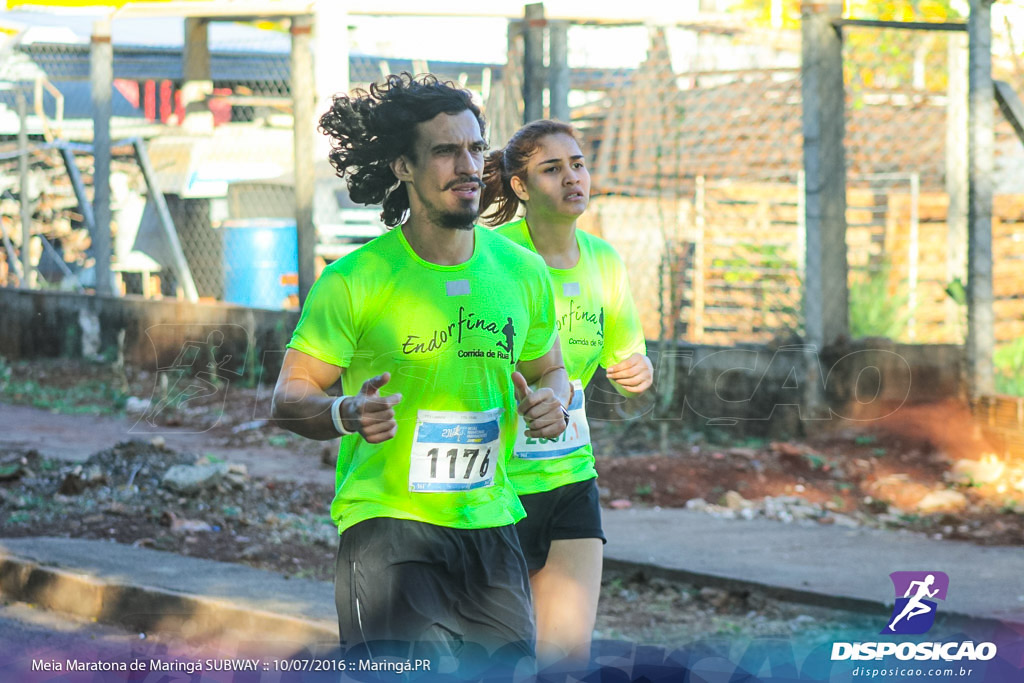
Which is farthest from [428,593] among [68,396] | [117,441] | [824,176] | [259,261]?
[68,396]

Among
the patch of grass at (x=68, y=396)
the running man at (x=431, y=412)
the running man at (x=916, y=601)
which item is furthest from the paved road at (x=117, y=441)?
the running man at (x=431, y=412)

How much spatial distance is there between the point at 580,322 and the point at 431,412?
114cm

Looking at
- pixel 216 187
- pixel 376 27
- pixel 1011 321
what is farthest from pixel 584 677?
pixel 216 187

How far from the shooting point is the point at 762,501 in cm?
777

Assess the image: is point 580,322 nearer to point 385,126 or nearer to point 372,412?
point 385,126

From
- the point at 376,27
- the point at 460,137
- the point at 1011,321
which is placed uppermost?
the point at 376,27

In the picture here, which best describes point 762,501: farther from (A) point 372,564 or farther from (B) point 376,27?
(B) point 376,27

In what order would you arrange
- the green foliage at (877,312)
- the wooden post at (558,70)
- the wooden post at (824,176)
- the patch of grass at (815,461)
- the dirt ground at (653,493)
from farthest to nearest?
the green foliage at (877,312), the wooden post at (558,70), the wooden post at (824,176), the patch of grass at (815,461), the dirt ground at (653,493)

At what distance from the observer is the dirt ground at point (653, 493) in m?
6.35

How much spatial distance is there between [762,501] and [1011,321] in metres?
2.21

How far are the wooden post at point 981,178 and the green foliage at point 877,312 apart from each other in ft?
3.34

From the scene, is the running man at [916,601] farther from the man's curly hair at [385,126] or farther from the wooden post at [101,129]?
the wooden post at [101,129]

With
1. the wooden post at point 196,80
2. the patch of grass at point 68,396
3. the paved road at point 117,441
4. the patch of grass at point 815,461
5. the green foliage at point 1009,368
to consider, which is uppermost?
the wooden post at point 196,80

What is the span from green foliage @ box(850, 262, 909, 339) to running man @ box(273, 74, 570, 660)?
576 centimetres
